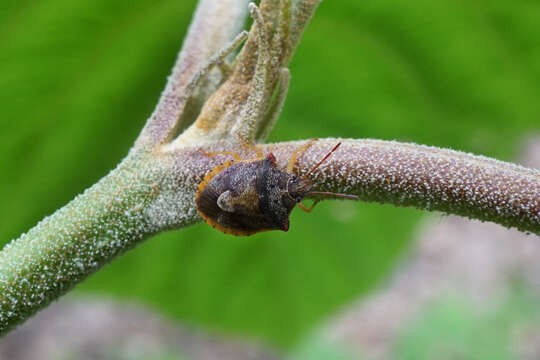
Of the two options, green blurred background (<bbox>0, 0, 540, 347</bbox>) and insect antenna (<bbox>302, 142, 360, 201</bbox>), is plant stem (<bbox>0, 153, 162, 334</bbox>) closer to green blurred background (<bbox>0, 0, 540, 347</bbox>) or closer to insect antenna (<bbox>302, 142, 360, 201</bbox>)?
insect antenna (<bbox>302, 142, 360, 201</bbox>)

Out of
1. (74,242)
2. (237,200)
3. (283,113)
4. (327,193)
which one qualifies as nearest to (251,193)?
(237,200)

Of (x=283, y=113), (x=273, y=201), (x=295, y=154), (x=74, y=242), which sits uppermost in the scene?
(x=295, y=154)

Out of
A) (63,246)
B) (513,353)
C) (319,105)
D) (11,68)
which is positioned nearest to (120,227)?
(63,246)

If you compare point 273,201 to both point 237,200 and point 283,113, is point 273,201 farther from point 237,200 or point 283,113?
point 283,113

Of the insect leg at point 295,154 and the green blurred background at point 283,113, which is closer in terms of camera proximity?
the insect leg at point 295,154

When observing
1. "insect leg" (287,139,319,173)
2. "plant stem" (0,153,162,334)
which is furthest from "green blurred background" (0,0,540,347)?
"insect leg" (287,139,319,173)

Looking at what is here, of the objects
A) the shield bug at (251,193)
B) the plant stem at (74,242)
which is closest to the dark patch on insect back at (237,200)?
the shield bug at (251,193)

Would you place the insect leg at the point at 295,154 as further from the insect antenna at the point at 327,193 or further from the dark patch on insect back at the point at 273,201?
the dark patch on insect back at the point at 273,201
